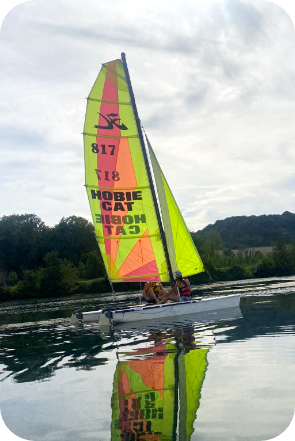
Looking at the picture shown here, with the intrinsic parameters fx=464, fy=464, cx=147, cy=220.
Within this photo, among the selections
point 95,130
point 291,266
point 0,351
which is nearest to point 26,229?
point 291,266

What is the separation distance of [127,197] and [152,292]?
3.45 m

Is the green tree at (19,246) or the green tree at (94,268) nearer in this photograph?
the green tree at (94,268)

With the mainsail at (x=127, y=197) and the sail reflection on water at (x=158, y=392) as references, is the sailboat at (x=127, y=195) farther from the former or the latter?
the sail reflection on water at (x=158, y=392)

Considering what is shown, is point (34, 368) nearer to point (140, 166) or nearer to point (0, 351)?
point (0, 351)

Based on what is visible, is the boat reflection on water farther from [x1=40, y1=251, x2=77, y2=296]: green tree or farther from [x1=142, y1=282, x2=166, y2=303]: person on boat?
[x1=40, y1=251, x2=77, y2=296]: green tree

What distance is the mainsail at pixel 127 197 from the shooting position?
16.1m

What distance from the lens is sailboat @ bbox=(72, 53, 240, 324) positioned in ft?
52.9

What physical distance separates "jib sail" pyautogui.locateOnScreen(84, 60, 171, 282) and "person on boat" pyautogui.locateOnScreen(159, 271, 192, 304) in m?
1.14

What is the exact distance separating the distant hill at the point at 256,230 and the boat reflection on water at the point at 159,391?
46.7 meters

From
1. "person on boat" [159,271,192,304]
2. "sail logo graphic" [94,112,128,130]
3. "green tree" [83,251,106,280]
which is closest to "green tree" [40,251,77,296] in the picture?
"green tree" [83,251,106,280]

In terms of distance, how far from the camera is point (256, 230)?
62.6 meters

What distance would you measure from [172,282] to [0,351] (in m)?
6.73

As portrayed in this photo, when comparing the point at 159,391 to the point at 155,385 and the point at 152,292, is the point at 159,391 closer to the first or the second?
the point at 155,385

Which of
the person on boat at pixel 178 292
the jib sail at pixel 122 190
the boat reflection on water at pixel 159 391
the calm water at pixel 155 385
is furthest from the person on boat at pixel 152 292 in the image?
the boat reflection on water at pixel 159 391
